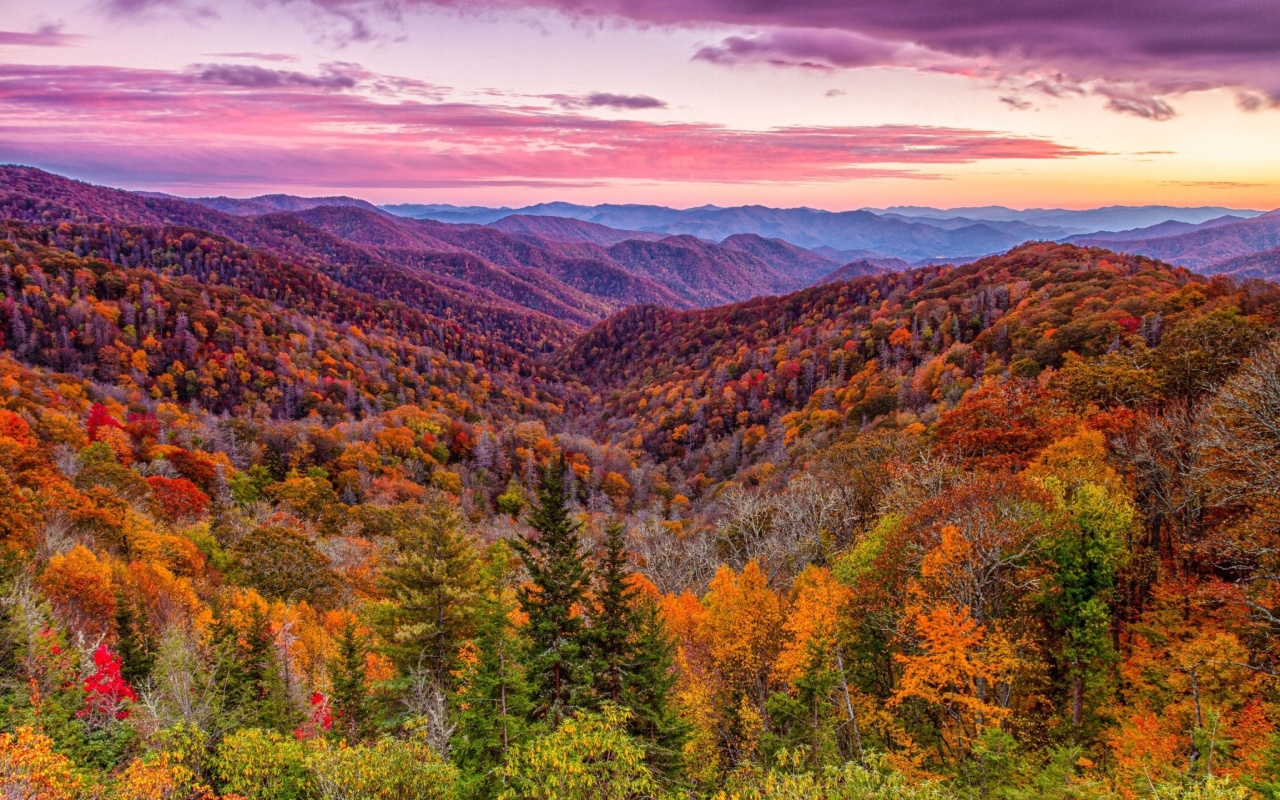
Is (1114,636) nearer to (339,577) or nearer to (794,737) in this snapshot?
(794,737)

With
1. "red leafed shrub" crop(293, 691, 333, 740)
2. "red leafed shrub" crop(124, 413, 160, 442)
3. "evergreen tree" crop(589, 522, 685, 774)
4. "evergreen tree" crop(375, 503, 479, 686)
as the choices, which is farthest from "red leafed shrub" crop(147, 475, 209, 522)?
"evergreen tree" crop(589, 522, 685, 774)

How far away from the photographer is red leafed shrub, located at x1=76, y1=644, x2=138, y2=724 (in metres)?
22.9

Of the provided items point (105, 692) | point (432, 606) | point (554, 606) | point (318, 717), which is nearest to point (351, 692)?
point (318, 717)

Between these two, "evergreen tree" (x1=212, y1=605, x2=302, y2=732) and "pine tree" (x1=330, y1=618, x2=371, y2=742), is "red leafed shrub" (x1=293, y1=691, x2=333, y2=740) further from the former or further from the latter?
"pine tree" (x1=330, y1=618, x2=371, y2=742)

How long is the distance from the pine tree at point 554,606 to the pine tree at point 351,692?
9.80m

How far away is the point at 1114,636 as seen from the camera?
81.7ft

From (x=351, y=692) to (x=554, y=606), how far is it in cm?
1190

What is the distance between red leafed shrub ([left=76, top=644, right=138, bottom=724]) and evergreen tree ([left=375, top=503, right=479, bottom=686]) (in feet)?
30.2

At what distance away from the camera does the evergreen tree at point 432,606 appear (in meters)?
23.6

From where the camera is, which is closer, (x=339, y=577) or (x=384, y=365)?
(x=339, y=577)

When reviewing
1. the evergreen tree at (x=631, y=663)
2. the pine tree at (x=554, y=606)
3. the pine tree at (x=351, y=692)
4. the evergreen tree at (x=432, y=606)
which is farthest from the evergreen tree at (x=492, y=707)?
the pine tree at (x=351, y=692)

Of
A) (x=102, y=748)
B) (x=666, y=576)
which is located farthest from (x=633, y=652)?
(x=666, y=576)

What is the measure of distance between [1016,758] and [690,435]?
11707cm

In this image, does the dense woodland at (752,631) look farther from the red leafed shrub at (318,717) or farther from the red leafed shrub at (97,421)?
the red leafed shrub at (97,421)
